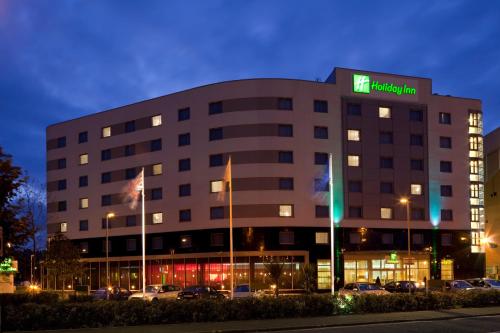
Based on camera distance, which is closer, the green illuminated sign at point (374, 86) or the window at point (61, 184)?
the green illuminated sign at point (374, 86)

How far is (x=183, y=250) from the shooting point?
6931 centimetres

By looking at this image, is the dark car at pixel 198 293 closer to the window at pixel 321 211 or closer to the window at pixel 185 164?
the window at pixel 321 211

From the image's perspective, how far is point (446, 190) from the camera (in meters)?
73.3

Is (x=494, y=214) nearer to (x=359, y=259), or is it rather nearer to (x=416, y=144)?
(x=416, y=144)

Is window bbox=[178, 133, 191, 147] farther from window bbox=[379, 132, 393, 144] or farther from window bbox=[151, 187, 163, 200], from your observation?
window bbox=[379, 132, 393, 144]

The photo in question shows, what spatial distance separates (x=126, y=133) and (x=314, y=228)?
2607 cm

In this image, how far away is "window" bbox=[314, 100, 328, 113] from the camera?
6931 centimetres

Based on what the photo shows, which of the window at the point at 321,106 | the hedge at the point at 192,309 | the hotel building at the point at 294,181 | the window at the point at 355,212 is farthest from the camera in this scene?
the window at the point at 321,106

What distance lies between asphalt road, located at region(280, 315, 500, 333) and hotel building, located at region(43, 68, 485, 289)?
39749 mm

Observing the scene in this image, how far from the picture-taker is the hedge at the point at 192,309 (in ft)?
75.2

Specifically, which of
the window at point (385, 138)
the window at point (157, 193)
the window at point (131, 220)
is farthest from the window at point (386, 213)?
the window at point (131, 220)

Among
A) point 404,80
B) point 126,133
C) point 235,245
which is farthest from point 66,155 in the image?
point 404,80

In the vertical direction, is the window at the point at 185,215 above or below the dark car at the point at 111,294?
above

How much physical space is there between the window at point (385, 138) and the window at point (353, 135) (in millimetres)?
2802
